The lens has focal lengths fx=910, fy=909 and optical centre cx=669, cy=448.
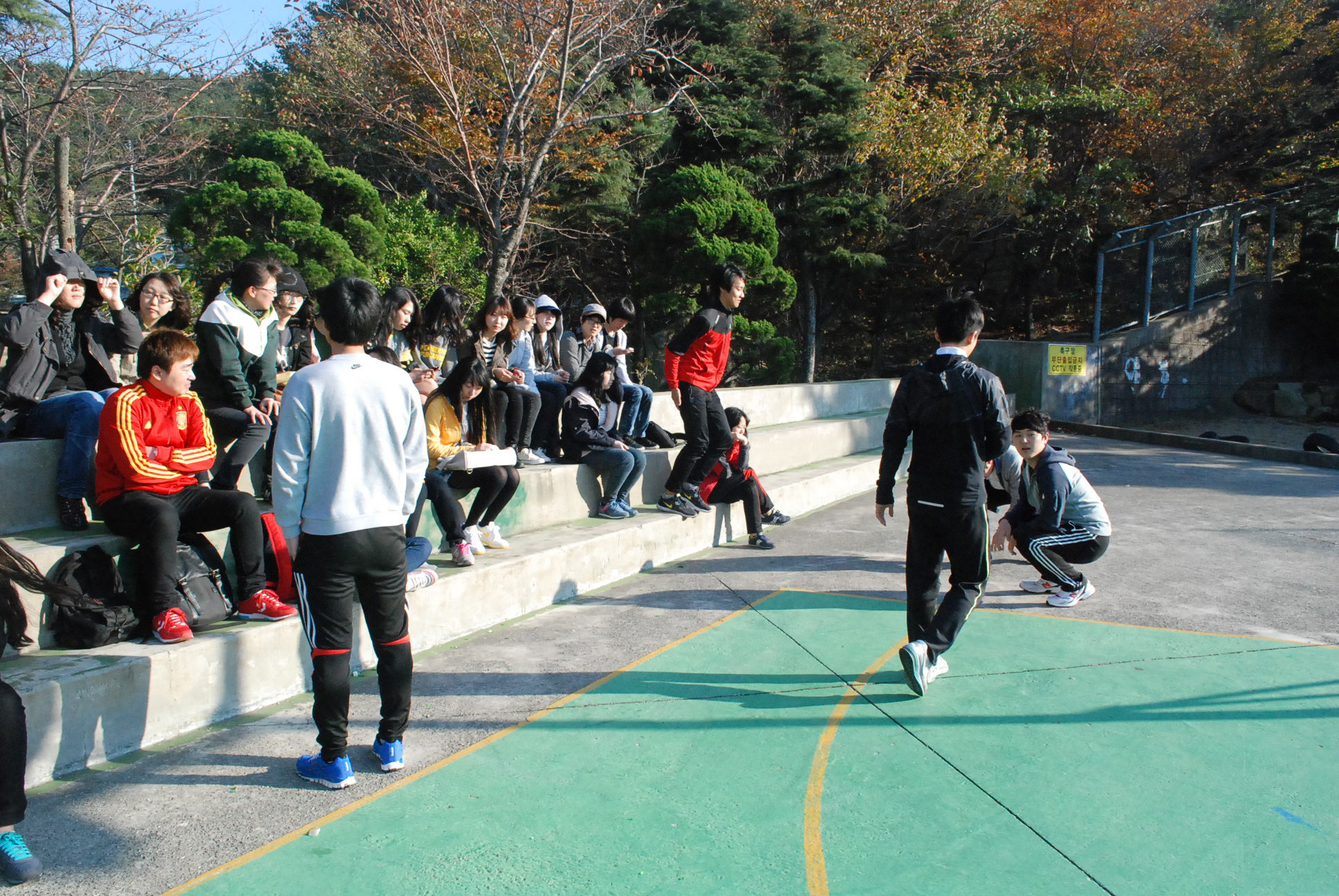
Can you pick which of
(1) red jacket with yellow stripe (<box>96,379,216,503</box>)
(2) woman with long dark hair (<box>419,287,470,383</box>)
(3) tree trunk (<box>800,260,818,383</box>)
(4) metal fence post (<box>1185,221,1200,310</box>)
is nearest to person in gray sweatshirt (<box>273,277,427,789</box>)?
(1) red jacket with yellow stripe (<box>96,379,216,503</box>)

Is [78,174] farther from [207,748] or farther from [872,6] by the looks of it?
[872,6]

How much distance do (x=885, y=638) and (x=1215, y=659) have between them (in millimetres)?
1810

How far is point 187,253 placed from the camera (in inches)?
529

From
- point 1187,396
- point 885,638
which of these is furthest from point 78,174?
point 1187,396

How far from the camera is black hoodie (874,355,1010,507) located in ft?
15.0

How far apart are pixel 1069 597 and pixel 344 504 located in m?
4.92

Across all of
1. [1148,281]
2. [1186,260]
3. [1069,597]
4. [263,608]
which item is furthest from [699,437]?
[1186,260]

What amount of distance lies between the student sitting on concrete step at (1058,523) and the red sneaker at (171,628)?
4981mm

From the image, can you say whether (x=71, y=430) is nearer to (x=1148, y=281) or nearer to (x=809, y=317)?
(x=809, y=317)

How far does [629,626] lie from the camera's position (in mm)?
5762

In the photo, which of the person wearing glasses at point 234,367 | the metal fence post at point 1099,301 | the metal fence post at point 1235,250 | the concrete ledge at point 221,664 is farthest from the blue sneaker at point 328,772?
the metal fence post at point 1235,250

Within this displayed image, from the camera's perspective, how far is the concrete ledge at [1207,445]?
40.9 ft

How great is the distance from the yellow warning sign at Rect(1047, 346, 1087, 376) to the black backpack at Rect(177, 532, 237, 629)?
617 inches

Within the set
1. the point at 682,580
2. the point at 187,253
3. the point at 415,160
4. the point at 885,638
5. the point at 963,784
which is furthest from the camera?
the point at 415,160
